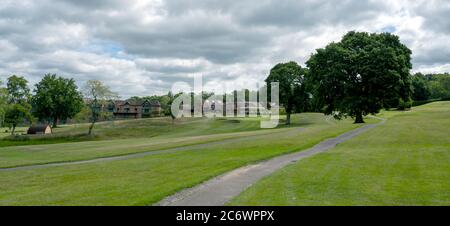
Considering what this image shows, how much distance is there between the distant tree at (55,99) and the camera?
90562mm

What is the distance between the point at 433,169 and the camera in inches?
546

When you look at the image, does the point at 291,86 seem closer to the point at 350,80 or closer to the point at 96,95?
the point at 350,80

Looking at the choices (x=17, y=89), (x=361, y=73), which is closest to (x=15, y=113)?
(x=17, y=89)

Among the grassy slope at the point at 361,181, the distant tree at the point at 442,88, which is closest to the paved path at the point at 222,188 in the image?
the grassy slope at the point at 361,181

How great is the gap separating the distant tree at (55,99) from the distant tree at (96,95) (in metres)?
24.1

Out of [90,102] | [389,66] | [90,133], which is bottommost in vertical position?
[90,133]

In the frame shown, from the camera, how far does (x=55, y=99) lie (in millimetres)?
92250

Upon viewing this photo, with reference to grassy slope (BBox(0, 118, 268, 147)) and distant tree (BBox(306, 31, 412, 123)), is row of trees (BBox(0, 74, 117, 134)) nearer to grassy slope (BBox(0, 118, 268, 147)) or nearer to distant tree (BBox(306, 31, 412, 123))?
grassy slope (BBox(0, 118, 268, 147))

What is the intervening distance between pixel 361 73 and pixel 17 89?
73.8 m

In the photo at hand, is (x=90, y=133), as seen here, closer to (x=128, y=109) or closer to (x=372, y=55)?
(x=372, y=55)

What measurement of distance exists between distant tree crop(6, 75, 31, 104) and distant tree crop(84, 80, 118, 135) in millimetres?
22784

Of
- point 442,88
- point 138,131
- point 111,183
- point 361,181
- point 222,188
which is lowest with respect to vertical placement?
point 138,131
